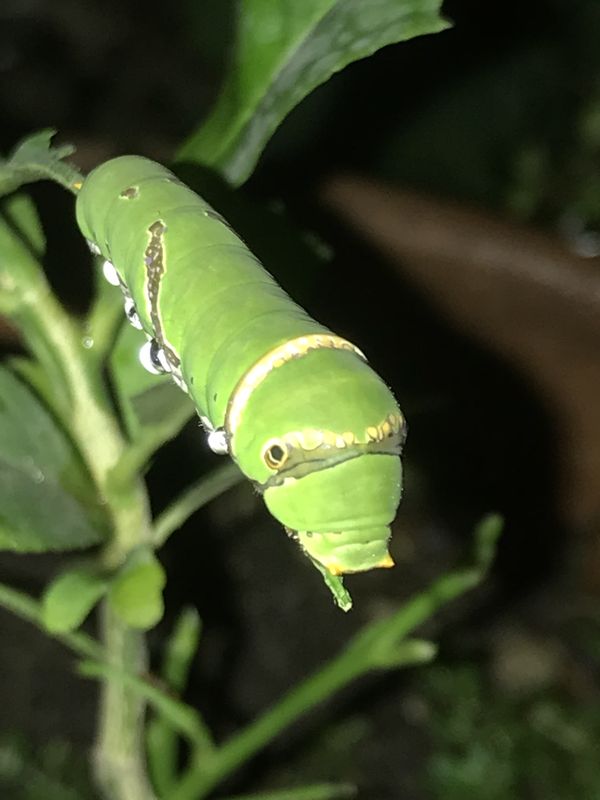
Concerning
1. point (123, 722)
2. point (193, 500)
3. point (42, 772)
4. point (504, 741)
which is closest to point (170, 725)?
point (123, 722)

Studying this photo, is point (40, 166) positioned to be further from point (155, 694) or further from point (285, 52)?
point (155, 694)

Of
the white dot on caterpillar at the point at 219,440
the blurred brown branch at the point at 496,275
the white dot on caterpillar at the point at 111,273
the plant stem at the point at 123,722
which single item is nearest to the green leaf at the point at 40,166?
the white dot on caterpillar at the point at 111,273

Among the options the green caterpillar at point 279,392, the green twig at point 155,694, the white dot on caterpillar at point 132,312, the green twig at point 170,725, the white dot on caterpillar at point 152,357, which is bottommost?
the green twig at point 170,725

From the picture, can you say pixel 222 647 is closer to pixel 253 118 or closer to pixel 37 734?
pixel 37 734

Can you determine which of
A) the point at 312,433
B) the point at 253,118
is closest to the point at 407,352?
the point at 253,118

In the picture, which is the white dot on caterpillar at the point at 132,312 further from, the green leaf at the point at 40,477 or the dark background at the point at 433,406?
the dark background at the point at 433,406

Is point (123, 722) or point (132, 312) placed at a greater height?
point (132, 312)
